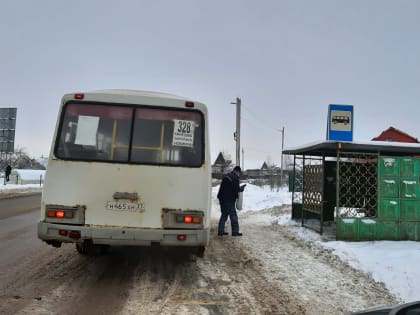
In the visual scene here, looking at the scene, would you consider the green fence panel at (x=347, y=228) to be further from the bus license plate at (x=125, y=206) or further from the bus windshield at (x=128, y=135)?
the bus license plate at (x=125, y=206)

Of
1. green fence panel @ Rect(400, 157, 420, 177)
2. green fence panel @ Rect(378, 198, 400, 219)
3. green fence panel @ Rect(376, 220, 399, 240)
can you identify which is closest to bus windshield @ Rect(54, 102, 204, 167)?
green fence panel @ Rect(378, 198, 400, 219)

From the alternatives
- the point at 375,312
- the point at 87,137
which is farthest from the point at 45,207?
the point at 375,312

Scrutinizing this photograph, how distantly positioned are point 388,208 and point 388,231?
52cm

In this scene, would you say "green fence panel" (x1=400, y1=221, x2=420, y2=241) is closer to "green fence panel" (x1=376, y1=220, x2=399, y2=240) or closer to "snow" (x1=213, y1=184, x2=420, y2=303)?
"green fence panel" (x1=376, y1=220, x2=399, y2=240)

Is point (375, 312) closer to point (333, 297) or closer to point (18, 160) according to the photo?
point (333, 297)

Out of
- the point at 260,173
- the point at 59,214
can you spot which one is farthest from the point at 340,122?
the point at 260,173

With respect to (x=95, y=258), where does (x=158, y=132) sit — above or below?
above

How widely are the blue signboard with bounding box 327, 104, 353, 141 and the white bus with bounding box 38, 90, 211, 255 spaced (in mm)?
4500

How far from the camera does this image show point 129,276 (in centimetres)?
632

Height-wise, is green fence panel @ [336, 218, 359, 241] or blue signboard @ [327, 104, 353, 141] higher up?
blue signboard @ [327, 104, 353, 141]

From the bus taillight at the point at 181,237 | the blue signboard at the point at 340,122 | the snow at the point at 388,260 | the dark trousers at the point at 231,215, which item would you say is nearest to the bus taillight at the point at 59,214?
the bus taillight at the point at 181,237

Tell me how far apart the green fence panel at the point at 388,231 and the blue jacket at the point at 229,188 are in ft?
12.3

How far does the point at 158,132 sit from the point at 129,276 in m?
2.35

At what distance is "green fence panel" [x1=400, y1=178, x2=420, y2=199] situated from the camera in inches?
357
